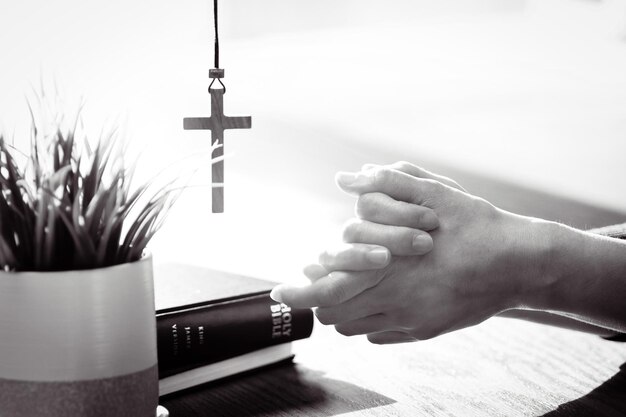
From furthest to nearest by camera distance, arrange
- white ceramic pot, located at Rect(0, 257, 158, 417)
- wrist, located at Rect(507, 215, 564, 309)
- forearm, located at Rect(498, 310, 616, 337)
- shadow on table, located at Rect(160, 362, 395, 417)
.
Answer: forearm, located at Rect(498, 310, 616, 337)
wrist, located at Rect(507, 215, 564, 309)
shadow on table, located at Rect(160, 362, 395, 417)
white ceramic pot, located at Rect(0, 257, 158, 417)

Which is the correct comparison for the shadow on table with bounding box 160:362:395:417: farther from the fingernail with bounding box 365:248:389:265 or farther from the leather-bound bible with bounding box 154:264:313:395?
the fingernail with bounding box 365:248:389:265

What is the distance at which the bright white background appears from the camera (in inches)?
53.7

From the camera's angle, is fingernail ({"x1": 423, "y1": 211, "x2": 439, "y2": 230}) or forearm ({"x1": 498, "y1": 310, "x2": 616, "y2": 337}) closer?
fingernail ({"x1": 423, "y1": 211, "x2": 439, "y2": 230})

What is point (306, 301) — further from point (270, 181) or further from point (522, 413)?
point (270, 181)

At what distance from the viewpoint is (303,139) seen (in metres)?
2.04

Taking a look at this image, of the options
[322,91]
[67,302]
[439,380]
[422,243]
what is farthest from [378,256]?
[322,91]

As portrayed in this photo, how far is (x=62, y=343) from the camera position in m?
0.48

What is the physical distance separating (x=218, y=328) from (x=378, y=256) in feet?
0.58

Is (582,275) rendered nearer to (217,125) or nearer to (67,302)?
(217,125)

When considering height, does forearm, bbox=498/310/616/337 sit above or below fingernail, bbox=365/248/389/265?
below

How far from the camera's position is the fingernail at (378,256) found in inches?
28.6

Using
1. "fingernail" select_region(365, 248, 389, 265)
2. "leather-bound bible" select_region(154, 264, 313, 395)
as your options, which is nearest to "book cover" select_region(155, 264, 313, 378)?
"leather-bound bible" select_region(154, 264, 313, 395)

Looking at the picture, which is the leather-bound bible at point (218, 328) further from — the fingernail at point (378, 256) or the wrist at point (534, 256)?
the wrist at point (534, 256)

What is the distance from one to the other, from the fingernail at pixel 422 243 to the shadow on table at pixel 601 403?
197 mm
